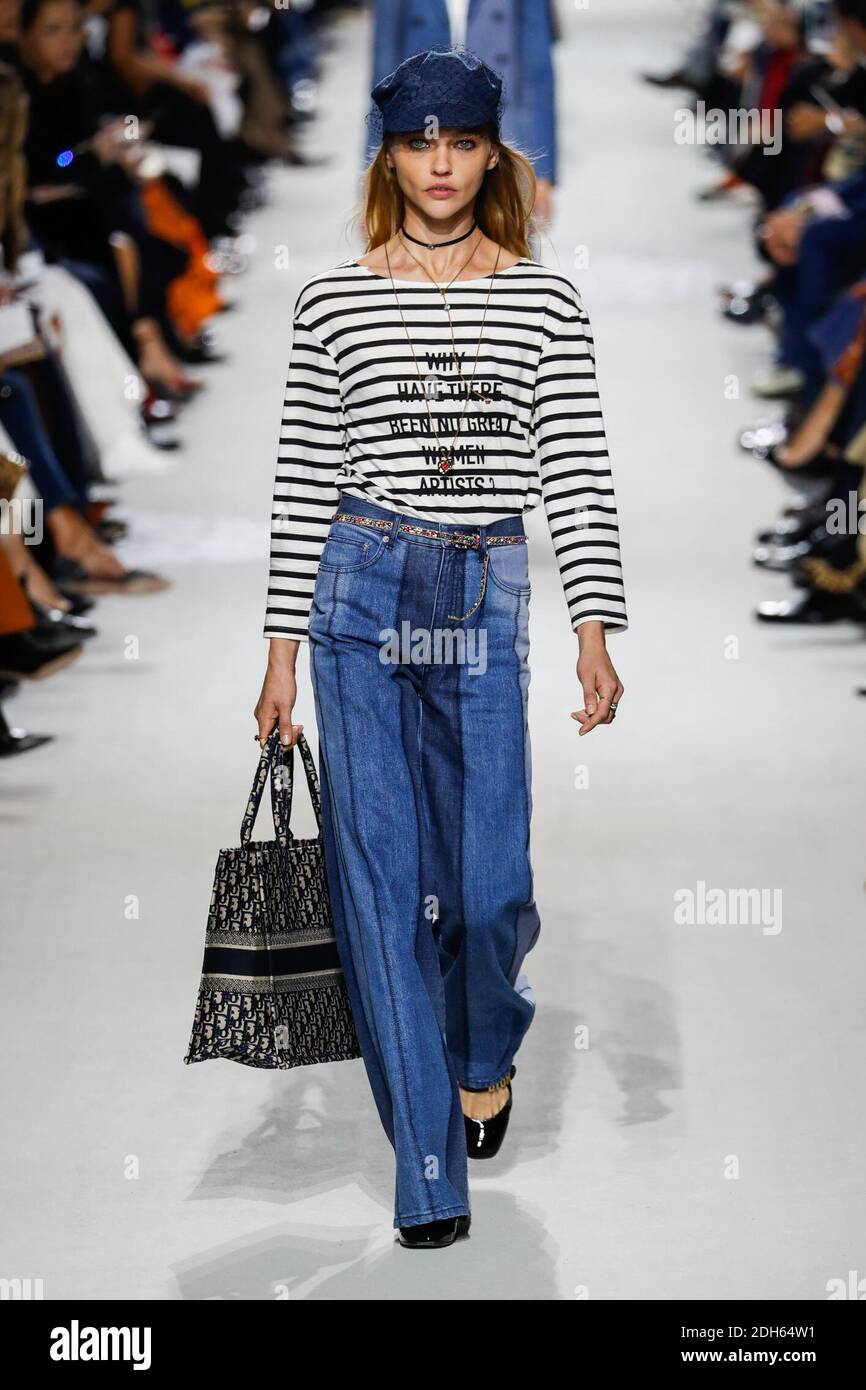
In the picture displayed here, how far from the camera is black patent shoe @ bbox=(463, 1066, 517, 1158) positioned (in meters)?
2.95

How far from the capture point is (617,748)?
4703mm

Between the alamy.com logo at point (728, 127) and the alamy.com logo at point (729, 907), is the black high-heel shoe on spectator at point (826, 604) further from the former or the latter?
the alamy.com logo at point (728, 127)

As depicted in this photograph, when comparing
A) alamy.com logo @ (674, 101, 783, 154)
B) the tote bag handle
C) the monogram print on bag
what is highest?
alamy.com logo @ (674, 101, 783, 154)

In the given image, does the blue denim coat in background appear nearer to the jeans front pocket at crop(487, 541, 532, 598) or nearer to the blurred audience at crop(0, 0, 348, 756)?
the blurred audience at crop(0, 0, 348, 756)

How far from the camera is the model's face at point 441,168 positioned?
8.50ft

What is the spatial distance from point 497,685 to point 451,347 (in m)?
0.37

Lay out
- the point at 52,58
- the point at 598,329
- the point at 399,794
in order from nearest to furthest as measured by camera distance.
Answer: the point at 399,794, the point at 52,58, the point at 598,329

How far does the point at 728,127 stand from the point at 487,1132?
29.5ft

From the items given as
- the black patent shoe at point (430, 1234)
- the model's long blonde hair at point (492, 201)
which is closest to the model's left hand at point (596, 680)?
the model's long blonde hair at point (492, 201)

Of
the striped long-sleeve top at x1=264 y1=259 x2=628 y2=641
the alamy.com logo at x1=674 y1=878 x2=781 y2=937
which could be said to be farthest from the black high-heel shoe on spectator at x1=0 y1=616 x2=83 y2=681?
the striped long-sleeve top at x1=264 y1=259 x2=628 y2=641

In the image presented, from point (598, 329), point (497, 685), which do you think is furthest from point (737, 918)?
point (598, 329)
